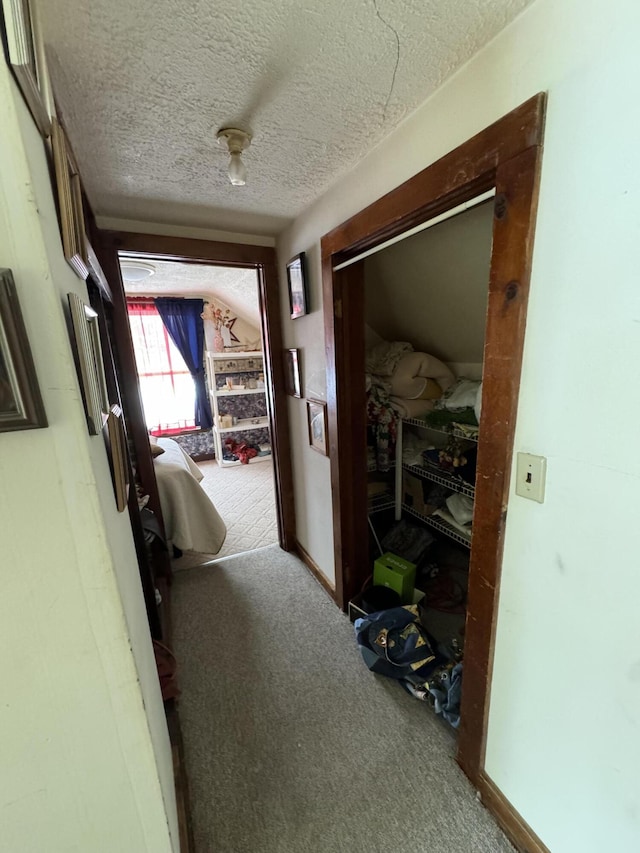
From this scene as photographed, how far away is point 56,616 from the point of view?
0.57 meters

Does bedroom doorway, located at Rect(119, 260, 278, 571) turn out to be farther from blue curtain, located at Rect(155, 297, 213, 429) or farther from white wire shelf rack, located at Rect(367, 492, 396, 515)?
white wire shelf rack, located at Rect(367, 492, 396, 515)

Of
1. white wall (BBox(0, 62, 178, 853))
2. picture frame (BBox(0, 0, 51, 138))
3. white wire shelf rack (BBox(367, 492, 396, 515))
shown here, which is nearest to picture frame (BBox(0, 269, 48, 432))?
white wall (BBox(0, 62, 178, 853))

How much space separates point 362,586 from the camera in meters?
1.89

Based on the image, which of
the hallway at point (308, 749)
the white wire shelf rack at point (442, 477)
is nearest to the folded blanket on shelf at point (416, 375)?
the white wire shelf rack at point (442, 477)

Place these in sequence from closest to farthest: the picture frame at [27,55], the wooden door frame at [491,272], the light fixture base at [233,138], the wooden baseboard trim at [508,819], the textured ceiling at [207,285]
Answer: the picture frame at [27,55], the wooden door frame at [491,272], the wooden baseboard trim at [508,819], the light fixture base at [233,138], the textured ceiling at [207,285]

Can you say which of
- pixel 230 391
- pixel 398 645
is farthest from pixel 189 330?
pixel 398 645

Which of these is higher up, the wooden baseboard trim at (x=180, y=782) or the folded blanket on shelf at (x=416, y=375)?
the folded blanket on shelf at (x=416, y=375)

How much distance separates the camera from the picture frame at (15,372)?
1.46 feet

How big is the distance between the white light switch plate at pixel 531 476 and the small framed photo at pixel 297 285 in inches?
51.3

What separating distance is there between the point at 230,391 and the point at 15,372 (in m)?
4.22

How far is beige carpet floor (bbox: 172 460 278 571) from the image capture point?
258cm

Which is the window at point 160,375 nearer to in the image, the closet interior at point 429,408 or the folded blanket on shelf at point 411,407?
the closet interior at point 429,408

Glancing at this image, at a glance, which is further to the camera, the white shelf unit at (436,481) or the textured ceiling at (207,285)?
the textured ceiling at (207,285)

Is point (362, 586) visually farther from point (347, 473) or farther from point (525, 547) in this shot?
point (525, 547)
